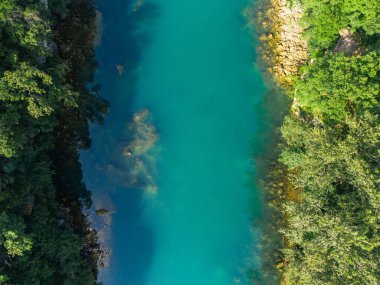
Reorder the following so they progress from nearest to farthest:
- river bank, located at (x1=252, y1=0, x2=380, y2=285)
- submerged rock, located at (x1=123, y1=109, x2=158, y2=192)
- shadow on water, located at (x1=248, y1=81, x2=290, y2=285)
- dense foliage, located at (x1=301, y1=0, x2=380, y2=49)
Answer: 1. river bank, located at (x1=252, y1=0, x2=380, y2=285)
2. dense foliage, located at (x1=301, y1=0, x2=380, y2=49)
3. shadow on water, located at (x1=248, y1=81, x2=290, y2=285)
4. submerged rock, located at (x1=123, y1=109, x2=158, y2=192)

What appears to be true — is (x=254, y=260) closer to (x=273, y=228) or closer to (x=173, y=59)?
(x=273, y=228)

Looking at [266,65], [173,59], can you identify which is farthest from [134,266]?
[266,65]

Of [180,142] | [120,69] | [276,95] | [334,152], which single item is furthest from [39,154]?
[334,152]

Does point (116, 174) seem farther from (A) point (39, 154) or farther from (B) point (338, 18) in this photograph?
(B) point (338, 18)

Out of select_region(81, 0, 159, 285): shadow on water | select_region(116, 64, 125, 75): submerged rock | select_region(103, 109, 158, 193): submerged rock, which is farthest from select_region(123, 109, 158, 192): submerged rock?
select_region(116, 64, 125, 75): submerged rock

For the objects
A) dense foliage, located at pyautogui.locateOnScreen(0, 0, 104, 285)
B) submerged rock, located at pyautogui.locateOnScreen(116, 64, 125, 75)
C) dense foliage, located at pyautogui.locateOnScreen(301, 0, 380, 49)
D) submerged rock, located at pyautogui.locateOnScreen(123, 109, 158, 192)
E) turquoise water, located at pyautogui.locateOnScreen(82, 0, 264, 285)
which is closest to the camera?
dense foliage, located at pyautogui.locateOnScreen(0, 0, 104, 285)

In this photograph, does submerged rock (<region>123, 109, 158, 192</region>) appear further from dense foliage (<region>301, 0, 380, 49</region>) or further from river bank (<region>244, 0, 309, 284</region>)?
dense foliage (<region>301, 0, 380, 49</region>)

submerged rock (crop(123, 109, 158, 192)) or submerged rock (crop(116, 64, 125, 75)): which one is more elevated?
submerged rock (crop(116, 64, 125, 75))
